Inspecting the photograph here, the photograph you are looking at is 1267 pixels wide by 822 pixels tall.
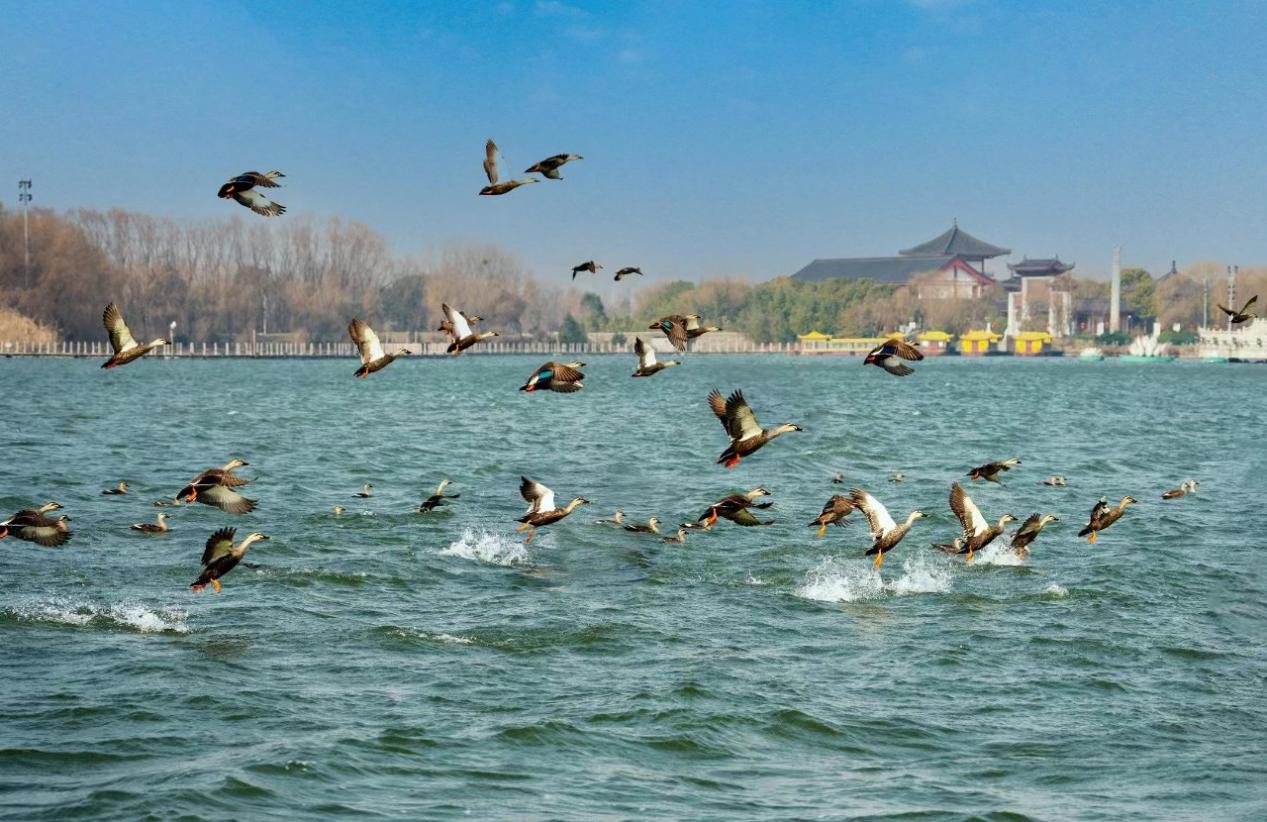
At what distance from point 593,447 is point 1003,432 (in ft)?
62.8

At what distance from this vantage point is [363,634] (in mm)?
19500

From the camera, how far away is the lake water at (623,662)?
46.3 ft

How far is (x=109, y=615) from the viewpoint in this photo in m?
20.0

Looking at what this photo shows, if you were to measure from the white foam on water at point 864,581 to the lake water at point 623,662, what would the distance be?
82 millimetres

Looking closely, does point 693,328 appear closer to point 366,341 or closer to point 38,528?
point 366,341

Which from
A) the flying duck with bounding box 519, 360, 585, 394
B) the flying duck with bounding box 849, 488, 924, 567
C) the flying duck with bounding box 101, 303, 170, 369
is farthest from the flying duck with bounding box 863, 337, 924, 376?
the flying duck with bounding box 101, 303, 170, 369

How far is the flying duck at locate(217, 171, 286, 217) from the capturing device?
16688 mm

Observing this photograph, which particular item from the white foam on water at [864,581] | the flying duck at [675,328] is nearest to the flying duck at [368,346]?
the flying duck at [675,328]

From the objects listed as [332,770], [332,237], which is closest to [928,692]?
[332,770]

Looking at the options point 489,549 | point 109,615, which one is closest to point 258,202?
point 109,615

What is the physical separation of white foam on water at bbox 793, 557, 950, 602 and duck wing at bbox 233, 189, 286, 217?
960cm

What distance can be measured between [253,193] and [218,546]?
3.85 m

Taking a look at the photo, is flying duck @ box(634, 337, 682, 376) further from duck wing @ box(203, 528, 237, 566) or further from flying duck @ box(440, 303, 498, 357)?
duck wing @ box(203, 528, 237, 566)

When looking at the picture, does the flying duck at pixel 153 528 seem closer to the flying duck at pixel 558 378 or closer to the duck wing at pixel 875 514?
the flying duck at pixel 558 378
